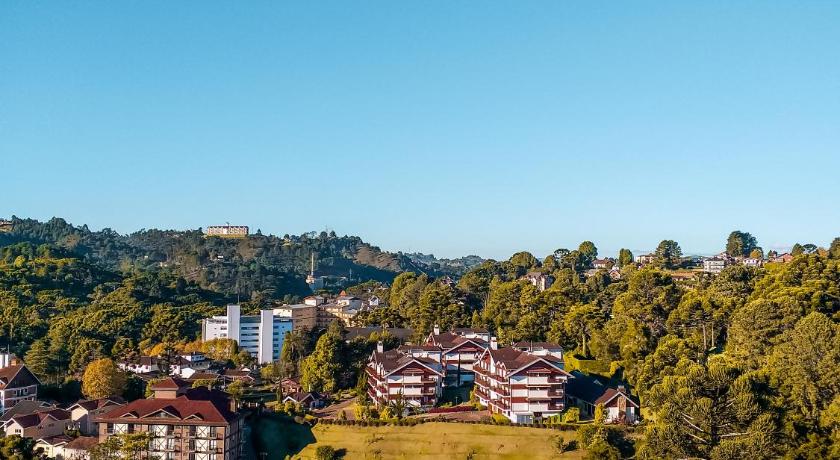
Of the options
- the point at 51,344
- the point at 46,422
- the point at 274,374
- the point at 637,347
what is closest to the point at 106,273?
the point at 51,344

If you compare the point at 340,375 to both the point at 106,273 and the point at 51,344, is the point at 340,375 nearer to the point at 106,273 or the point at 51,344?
the point at 51,344

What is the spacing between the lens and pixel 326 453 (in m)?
38.1

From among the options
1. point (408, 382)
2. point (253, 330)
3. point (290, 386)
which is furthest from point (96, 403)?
point (253, 330)

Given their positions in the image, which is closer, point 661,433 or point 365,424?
point 661,433

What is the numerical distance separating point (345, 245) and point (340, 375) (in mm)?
149083

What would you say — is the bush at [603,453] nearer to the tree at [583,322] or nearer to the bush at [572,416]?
the bush at [572,416]

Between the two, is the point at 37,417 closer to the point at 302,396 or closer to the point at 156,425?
the point at 156,425

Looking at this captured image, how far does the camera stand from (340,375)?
4919cm

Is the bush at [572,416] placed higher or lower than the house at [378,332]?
lower

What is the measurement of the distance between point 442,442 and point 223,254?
12409 cm

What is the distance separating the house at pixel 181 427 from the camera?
38.2 m

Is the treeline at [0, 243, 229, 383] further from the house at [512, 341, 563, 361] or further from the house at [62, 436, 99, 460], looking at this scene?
the house at [512, 341, 563, 361]

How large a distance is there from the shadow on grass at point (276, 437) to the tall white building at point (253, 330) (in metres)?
28.0

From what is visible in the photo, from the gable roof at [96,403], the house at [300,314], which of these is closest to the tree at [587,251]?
the house at [300,314]
